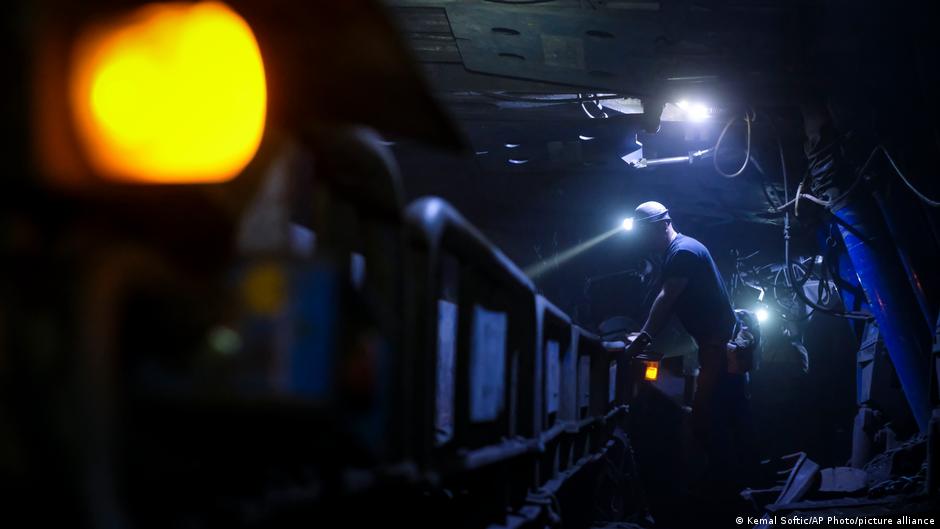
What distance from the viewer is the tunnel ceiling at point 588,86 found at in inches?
237

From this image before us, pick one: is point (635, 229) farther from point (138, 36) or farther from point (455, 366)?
point (138, 36)

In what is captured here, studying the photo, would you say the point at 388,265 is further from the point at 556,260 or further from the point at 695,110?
the point at 556,260

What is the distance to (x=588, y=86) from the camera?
22.1ft

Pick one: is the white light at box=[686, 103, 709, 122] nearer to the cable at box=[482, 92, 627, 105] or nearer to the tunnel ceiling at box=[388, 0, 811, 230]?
the tunnel ceiling at box=[388, 0, 811, 230]

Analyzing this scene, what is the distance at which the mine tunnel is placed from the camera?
0.87 metres

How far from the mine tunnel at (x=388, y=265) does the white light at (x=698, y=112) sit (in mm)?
46

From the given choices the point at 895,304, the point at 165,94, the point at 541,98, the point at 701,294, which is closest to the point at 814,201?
the point at 895,304

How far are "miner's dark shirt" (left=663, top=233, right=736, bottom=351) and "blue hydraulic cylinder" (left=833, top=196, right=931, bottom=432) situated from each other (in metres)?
1.29

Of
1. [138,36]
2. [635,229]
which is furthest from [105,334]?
[635,229]

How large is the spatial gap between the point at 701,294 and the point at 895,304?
167cm

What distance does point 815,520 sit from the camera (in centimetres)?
542

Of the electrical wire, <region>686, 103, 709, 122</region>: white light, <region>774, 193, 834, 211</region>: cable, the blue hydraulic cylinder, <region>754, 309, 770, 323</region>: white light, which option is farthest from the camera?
<region>754, 309, 770, 323</region>: white light

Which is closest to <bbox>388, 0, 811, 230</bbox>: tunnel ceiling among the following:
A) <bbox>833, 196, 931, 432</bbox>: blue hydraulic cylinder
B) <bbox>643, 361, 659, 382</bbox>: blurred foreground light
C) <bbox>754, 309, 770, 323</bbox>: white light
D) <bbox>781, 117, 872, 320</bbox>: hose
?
<bbox>781, 117, 872, 320</bbox>: hose

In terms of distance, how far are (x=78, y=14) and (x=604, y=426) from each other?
6.62 metres
